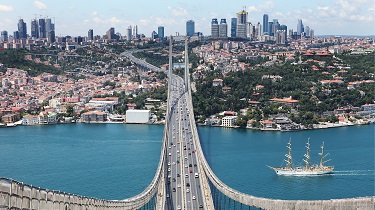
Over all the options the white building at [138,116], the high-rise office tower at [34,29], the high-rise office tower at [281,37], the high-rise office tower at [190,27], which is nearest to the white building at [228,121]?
the white building at [138,116]

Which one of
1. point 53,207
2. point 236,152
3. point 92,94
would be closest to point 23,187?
point 53,207

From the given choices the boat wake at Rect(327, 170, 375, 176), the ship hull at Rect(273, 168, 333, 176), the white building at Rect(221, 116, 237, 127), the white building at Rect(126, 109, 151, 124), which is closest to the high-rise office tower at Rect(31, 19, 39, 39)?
the white building at Rect(126, 109, 151, 124)

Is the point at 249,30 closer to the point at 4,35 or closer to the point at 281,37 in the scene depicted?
the point at 281,37

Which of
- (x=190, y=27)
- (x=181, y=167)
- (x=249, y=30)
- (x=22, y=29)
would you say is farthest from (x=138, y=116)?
(x=190, y=27)

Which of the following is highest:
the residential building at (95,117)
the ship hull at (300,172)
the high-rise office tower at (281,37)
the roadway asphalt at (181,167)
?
the high-rise office tower at (281,37)

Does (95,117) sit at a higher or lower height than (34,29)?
lower

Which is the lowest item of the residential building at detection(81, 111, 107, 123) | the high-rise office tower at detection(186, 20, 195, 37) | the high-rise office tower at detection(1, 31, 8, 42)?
the residential building at detection(81, 111, 107, 123)

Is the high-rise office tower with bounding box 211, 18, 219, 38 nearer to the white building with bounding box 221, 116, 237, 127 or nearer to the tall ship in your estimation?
the white building with bounding box 221, 116, 237, 127

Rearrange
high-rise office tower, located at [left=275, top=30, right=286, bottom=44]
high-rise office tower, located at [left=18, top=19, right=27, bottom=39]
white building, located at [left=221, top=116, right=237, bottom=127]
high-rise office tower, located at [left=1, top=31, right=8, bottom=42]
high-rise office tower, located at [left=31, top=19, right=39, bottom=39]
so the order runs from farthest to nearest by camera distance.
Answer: high-rise office tower, located at [left=1, top=31, right=8, bottom=42] → high-rise office tower, located at [left=31, top=19, right=39, bottom=39] → high-rise office tower, located at [left=18, top=19, right=27, bottom=39] → high-rise office tower, located at [left=275, top=30, right=286, bottom=44] → white building, located at [left=221, top=116, right=237, bottom=127]

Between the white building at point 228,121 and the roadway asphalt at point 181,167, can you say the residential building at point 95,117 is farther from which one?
the white building at point 228,121
